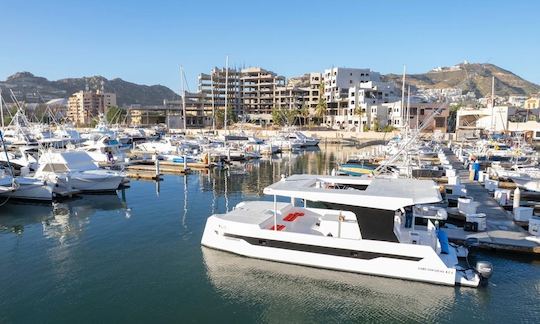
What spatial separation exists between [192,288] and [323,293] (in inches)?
203

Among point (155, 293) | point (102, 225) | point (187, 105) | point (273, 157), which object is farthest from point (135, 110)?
point (155, 293)

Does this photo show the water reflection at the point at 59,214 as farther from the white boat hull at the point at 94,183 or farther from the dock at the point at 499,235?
the dock at the point at 499,235

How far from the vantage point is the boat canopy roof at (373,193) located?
1550cm

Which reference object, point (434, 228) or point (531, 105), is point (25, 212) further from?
point (531, 105)

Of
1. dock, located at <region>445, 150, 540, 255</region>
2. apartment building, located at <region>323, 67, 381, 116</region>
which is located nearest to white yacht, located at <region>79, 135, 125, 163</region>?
dock, located at <region>445, 150, 540, 255</region>

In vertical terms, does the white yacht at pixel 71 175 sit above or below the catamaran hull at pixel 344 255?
above

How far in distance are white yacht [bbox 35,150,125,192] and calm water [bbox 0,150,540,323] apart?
8.99m

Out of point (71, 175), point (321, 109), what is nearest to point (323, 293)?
point (71, 175)

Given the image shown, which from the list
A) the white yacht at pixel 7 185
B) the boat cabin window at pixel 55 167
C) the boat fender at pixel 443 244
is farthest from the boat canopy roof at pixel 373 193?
the boat cabin window at pixel 55 167

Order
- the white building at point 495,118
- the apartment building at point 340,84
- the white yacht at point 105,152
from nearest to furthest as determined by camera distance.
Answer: the white yacht at point 105,152
the white building at point 495,118
the apartment building at point 340,84

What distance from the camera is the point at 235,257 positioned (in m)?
17.9

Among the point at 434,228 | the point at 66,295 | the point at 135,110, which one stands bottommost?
the point at 66,295

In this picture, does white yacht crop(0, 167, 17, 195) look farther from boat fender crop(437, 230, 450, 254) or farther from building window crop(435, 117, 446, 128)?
building window crop(435, 117, 446, 128)

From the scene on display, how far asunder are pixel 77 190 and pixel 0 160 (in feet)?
58.7
